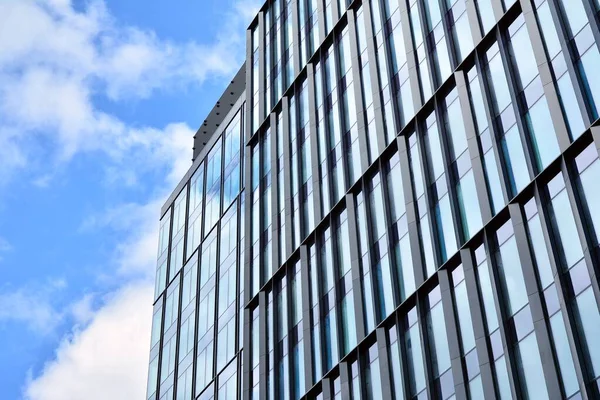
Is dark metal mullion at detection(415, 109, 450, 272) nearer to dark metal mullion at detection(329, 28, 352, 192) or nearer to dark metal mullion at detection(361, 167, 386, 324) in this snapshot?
dark metal mullion at detection(361, 167, 386, 324)

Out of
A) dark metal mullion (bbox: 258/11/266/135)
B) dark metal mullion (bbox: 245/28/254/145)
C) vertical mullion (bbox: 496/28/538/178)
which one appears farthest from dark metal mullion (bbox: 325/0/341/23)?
vertical mullion (bbox: 496/28/538/178)

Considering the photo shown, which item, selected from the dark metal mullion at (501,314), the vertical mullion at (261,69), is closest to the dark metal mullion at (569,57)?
the dark metal mullion at (501,314)

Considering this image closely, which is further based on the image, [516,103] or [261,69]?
[261,69]

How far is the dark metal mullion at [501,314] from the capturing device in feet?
110

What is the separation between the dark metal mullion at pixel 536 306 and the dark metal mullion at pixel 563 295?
0.86 meters

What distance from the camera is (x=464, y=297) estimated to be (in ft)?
125

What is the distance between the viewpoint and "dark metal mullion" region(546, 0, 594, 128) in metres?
34.3

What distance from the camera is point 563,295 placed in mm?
32281

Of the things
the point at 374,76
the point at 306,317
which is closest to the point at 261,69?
the point at 374,76

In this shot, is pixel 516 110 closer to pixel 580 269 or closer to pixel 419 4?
pixel 580 269

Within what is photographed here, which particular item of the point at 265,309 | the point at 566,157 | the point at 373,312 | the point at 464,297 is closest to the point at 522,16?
the point at 566,157

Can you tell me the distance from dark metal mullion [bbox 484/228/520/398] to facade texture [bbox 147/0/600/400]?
0.07m

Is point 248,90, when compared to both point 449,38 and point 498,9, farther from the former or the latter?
point 498,9

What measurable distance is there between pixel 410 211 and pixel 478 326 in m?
8.28
